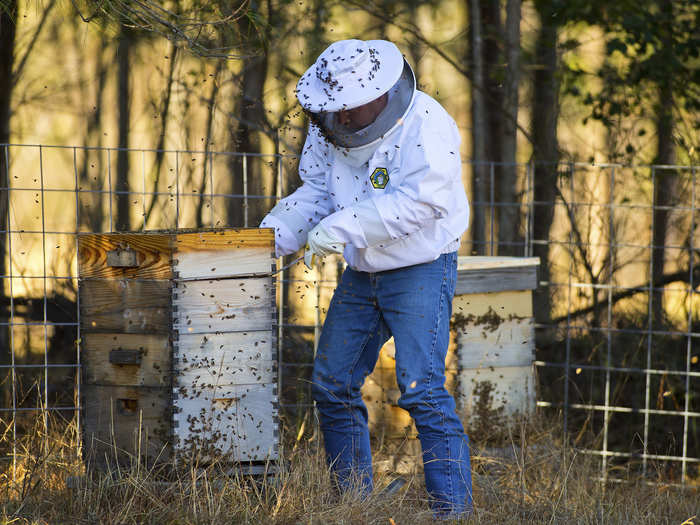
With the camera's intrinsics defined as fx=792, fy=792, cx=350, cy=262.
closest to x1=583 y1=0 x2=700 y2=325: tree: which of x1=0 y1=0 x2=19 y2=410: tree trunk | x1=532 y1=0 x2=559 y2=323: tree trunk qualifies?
x1=532 y1=0 x2=559 y2=323: tree trunk

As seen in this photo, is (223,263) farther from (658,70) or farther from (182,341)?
(658,70)

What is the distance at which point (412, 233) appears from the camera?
8.57 ft

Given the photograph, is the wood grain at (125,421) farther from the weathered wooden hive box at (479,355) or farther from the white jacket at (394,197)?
the weathered wooden hive box at (479,355)

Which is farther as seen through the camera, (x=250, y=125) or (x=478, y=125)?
(x=478, y=125)

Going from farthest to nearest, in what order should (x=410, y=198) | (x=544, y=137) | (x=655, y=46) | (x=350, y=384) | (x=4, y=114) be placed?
(x=544, y=137)
(x=4, y=114)
(x=655, y=46)
(x=350, y=384)
(x=410, y=198)

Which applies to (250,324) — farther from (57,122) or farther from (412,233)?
(57,122)

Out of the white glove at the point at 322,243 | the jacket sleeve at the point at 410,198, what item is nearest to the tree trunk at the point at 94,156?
the white glove at the point at 322,243

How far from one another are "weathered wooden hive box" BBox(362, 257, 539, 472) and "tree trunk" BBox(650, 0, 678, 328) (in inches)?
64.9

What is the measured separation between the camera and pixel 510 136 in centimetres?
570

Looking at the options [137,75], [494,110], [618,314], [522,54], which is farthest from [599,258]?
[137,75]

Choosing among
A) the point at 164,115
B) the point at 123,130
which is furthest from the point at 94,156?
the point at 164,115

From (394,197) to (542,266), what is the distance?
3502mm

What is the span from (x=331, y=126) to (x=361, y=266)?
0.49 m

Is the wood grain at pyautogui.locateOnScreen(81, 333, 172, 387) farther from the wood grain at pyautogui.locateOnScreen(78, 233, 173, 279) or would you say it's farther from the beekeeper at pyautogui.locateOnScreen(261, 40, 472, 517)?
the beekeeper at pyautogui.locateOnScreen(261, 40, 472, 517)
